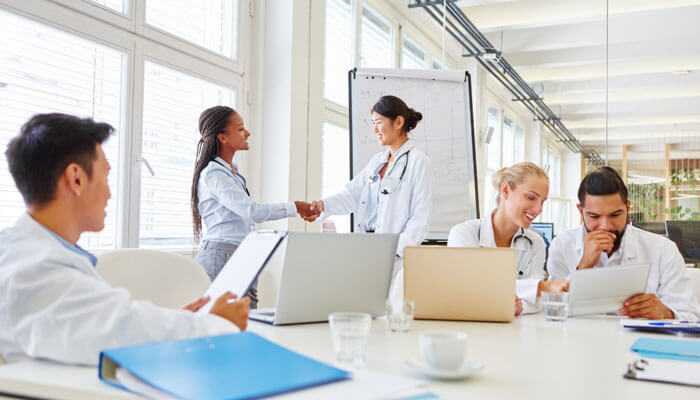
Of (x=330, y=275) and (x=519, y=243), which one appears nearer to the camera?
(x=330, y=275)

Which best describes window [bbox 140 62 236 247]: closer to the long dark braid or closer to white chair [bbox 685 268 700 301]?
the long dark braid

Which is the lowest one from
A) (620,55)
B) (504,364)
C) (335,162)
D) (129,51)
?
(504,364)

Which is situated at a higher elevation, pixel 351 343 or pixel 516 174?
pixel 516 174

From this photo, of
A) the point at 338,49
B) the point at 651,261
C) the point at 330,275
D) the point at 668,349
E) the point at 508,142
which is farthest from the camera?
the point at 508,142

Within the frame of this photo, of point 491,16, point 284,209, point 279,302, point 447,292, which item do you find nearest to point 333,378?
point 279,302

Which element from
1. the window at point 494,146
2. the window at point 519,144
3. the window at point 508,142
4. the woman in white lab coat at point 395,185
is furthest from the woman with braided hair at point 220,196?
the window at point 519,144

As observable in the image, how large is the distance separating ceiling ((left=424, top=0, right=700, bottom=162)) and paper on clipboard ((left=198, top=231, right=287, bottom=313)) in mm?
4532

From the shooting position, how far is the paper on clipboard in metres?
1.46

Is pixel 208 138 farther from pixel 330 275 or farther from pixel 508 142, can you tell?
pixel 508 142

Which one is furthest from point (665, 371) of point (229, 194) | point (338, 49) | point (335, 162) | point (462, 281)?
point (338, 49)

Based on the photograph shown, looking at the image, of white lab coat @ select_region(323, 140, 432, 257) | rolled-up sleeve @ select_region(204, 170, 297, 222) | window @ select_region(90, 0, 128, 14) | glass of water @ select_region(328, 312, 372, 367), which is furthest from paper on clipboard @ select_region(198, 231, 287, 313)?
window @ select_region(90, 0, 128, 14)

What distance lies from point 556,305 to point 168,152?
2126mm

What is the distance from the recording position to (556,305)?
1.82 metres

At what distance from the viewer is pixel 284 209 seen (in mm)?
3143
